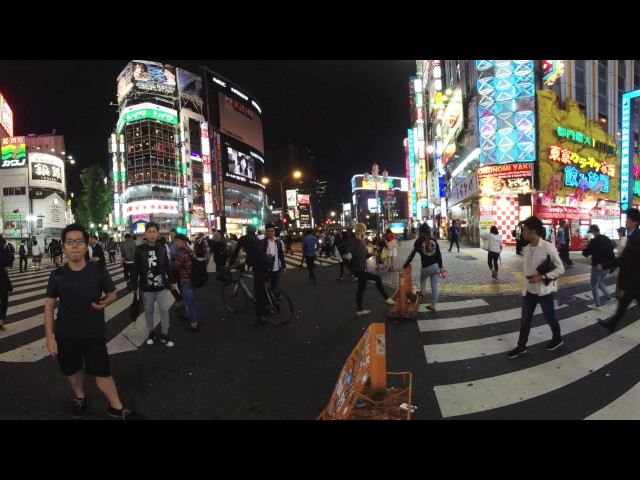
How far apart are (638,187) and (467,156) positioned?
24384mm

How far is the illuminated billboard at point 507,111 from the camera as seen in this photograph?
850 inches

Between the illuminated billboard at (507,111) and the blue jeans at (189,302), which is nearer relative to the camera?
the blue jeans at (189,302)

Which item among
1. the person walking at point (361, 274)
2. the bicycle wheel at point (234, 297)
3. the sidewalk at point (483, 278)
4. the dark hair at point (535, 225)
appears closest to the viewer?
the dark hair at point (535, 225)

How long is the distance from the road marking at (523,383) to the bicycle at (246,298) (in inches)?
152

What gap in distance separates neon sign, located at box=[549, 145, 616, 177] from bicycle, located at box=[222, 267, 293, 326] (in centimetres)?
2189

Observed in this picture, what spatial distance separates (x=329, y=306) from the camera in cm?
851

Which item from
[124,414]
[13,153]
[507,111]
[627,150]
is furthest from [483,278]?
[13,153]

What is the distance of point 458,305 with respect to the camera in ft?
26.5

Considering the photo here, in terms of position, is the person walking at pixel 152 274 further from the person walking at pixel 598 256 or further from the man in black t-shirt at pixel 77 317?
the person walking at pixel 598 256

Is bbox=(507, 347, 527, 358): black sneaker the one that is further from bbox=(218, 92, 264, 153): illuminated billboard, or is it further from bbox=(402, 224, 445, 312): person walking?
bbox=(218, 92, 264, 153): illuminated billboard

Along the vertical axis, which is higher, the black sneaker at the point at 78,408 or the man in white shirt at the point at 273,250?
the man in white shirt at the point at 273,250

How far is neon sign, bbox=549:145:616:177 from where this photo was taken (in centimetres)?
2216

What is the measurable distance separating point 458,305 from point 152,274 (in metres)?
6.44

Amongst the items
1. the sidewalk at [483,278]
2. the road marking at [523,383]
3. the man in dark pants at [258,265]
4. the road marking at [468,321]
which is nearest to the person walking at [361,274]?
the road marking at [468,321]
